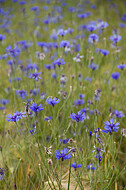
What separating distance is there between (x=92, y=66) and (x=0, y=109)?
0.90 meters

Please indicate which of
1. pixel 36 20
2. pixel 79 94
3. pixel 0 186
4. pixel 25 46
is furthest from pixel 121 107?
pixel 36 20

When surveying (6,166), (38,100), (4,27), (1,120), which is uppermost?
(4,27)

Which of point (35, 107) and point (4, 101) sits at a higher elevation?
point (4, 101)

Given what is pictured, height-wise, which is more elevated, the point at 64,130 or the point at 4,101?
the point at 4,101

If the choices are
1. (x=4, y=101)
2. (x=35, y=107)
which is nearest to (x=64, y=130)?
(x=35, y=107)

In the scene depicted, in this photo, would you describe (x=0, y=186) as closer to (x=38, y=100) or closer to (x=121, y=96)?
(x=38, y=100)

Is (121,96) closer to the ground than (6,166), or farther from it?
farther from it

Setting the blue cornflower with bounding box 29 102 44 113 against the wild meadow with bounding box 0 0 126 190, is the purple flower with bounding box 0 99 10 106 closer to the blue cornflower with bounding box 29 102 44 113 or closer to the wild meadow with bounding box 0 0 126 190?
the wild meadow with bounding box 0 0 126 190

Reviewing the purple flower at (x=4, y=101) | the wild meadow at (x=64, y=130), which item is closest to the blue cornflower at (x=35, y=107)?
the wild meadow at (x=64, y=130)

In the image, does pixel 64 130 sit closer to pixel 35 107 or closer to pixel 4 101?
pixel 35 107

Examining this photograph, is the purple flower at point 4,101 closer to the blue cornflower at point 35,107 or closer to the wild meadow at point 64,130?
the wild meadow at point 64,130

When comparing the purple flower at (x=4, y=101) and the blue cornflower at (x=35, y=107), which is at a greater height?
the purple flower at (x=4, y=101)

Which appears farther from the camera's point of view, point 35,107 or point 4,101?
point 4,101

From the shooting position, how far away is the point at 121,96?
2121 mm
